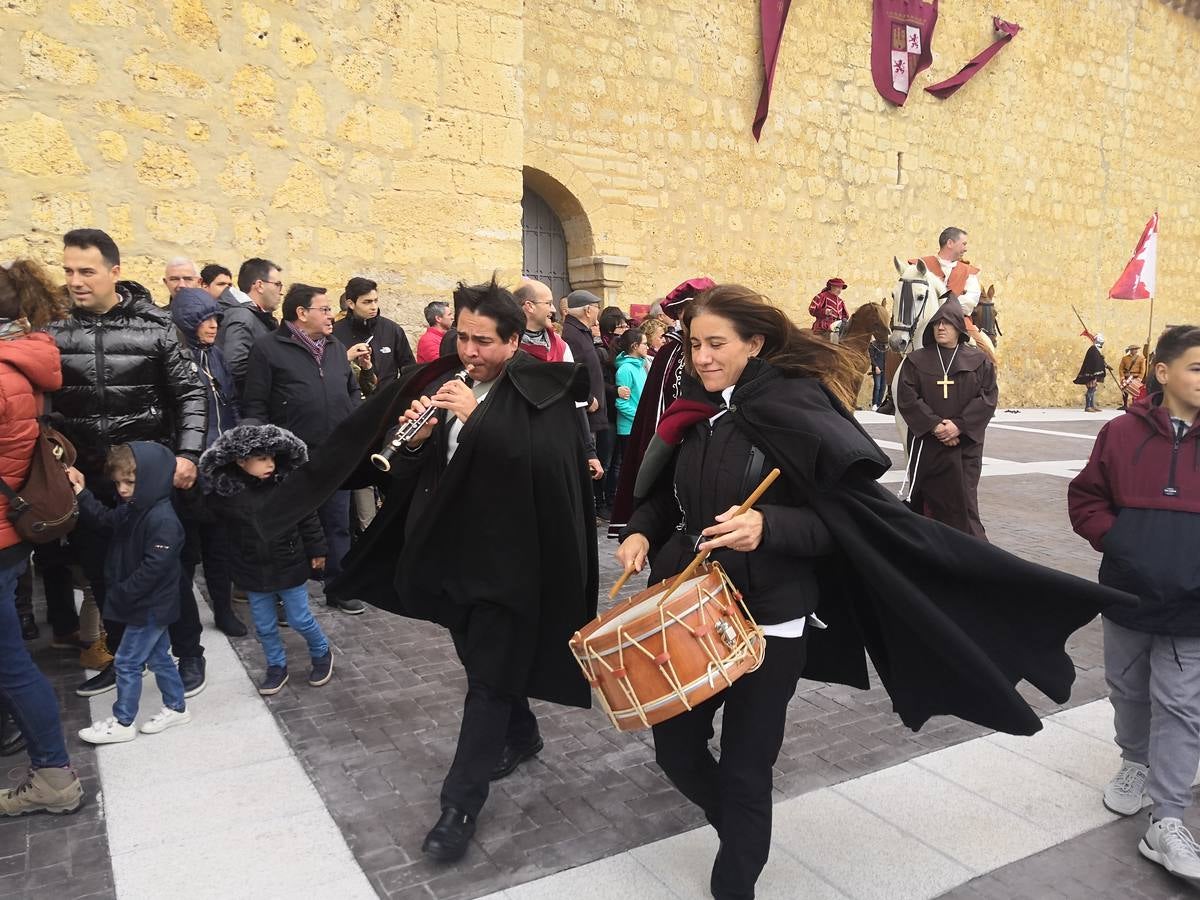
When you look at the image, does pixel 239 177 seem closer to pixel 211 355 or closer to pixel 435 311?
pixel 435 311

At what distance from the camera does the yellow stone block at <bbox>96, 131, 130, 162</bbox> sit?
651cm

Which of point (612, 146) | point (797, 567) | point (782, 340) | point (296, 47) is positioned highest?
point (612, 146)

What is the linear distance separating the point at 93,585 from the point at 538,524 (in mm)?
2612

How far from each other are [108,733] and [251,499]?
112 cm

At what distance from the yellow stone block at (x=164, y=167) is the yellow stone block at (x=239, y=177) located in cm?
21

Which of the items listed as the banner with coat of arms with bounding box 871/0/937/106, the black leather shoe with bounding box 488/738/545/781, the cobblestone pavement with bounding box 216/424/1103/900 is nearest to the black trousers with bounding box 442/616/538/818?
the cobblestone pavement with bounding box 216/424/1103/900

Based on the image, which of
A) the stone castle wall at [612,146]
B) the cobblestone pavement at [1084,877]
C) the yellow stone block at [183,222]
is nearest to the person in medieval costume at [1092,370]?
the stone castle wall at [612,146]

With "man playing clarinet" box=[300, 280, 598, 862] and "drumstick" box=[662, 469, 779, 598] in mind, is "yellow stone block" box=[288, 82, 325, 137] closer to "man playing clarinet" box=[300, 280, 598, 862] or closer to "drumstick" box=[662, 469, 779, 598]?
"man playing clarinet" box=[300, 280, 598, 862]

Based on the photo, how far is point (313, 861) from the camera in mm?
2773

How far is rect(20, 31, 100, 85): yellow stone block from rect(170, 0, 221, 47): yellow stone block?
2.28 ft

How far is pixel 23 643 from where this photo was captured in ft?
10.1

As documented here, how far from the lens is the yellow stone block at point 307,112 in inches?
285

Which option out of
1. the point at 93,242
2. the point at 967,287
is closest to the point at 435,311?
the point at 93,242

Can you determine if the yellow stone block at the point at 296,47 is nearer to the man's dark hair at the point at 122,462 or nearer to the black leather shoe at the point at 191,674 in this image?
the man's dark hair at the point at 122,462
